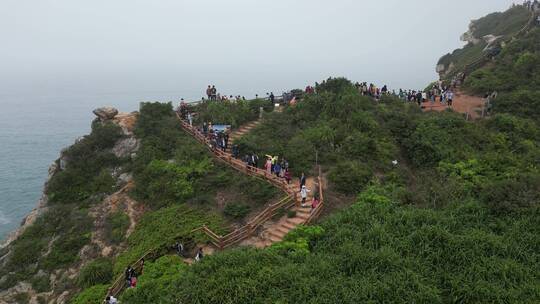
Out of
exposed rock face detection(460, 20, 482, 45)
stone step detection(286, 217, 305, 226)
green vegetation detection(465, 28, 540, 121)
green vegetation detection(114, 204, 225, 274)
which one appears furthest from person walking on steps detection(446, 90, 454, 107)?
exposed rock face detection(460, 20, 482, 45)

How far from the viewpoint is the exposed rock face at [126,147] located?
28.2m

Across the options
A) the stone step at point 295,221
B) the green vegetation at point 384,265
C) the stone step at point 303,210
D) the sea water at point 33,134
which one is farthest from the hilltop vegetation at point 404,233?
the sea water at point 33,134

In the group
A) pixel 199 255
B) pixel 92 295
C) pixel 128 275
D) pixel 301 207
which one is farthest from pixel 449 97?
pixel 92 295

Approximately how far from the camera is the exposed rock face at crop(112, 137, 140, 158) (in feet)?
92.6

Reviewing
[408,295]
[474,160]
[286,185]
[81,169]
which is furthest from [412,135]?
[81,169]

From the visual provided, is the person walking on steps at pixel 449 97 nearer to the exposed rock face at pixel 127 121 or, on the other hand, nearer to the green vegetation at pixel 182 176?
the green vegetation at pixel 182 176

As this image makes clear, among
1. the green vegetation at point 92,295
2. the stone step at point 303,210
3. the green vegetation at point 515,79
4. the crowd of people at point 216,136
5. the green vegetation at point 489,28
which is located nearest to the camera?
the green vegetation at point 92,295

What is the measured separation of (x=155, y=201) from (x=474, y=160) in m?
18.3

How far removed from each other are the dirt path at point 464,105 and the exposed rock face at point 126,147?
22690 mm

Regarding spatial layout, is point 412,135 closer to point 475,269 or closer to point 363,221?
point 363,221

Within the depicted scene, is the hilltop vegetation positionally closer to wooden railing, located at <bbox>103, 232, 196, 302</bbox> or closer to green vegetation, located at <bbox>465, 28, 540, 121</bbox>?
wooden railing, located at <bbox>103, 232, 196, 302</bbox>

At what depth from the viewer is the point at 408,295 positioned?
Answer: 1160 cm

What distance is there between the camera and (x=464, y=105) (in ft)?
106

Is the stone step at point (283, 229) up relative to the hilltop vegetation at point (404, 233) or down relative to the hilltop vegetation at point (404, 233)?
down
